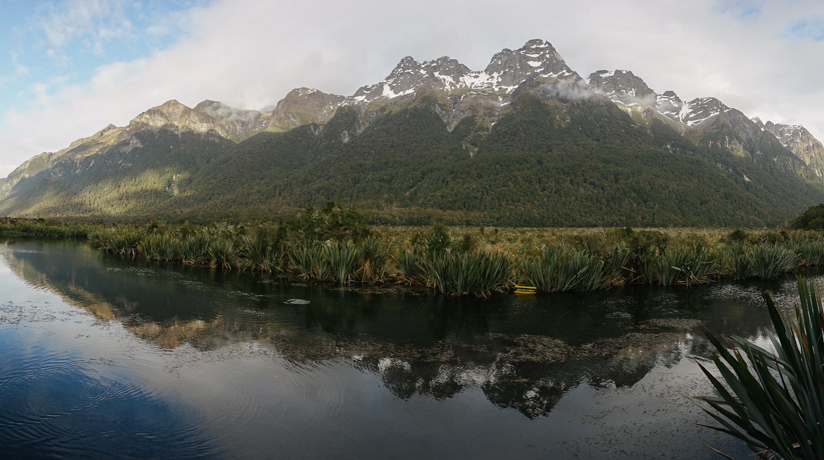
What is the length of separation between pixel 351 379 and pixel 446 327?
14.4ft

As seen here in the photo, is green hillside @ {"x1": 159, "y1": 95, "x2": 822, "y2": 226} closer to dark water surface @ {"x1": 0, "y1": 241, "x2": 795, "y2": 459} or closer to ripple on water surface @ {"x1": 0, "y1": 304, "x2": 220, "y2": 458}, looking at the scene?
dark water surface @ {"x1": 0, "y1": 241, "x2": 795, "y2": 459}

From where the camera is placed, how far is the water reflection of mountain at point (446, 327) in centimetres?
762

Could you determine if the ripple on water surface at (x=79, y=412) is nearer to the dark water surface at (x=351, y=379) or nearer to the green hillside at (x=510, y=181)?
the dark water surface at (x=351, y=379)

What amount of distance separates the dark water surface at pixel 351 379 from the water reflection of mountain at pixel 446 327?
6cm

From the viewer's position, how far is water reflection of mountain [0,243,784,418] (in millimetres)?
7622

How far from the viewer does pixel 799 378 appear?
3.88 m

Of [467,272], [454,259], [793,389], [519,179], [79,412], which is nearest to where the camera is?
[793,389]

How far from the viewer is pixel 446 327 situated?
11242 mm

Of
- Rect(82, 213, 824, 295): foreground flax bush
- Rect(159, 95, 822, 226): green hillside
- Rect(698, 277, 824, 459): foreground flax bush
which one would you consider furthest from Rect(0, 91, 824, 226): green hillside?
Rect(698, 277, 824, 459): foreground flax bush

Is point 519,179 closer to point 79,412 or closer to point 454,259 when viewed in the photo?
point 454,259

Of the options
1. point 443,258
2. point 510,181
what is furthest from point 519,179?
point 443,258

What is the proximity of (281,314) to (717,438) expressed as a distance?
10.4m

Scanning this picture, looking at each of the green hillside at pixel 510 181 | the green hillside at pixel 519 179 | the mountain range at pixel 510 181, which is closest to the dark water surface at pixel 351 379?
the mountain range at pixel 510 181

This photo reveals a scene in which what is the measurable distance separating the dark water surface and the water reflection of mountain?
A: 2.4 inches
